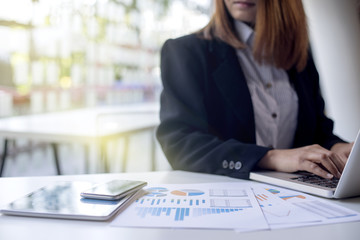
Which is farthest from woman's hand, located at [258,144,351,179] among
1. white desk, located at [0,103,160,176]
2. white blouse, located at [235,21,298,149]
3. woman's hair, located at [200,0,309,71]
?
white desk, located at [0,103,160,176]

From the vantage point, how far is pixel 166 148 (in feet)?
3.91

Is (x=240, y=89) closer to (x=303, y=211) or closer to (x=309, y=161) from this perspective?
(x=309, y=161)

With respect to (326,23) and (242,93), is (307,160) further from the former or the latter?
(326,23)

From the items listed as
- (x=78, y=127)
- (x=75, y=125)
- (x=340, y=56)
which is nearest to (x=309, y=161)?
(x=78, y=127)

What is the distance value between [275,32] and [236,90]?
32cm

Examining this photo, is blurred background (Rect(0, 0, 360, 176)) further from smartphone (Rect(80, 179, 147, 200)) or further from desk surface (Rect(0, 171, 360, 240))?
desk surface (Rect(0, 171, 360, 240))

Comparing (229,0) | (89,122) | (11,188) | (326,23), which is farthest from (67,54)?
(11,188)

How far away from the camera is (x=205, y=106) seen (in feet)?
4.25

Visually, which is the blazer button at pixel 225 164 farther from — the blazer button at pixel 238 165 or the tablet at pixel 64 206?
the tablet at pixel 64 206

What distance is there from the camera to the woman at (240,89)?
3.86 feet

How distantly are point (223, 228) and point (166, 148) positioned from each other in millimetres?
617

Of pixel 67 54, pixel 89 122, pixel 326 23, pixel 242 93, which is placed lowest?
pixel 89 122

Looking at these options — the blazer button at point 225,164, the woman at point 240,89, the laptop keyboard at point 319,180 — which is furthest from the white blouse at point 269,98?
the laptop keyboard at point 319,180

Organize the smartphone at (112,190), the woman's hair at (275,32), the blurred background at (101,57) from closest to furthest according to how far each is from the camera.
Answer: the smartphone at (112,190), the woman's hair at (275,32), the blurred background at (101,57)
